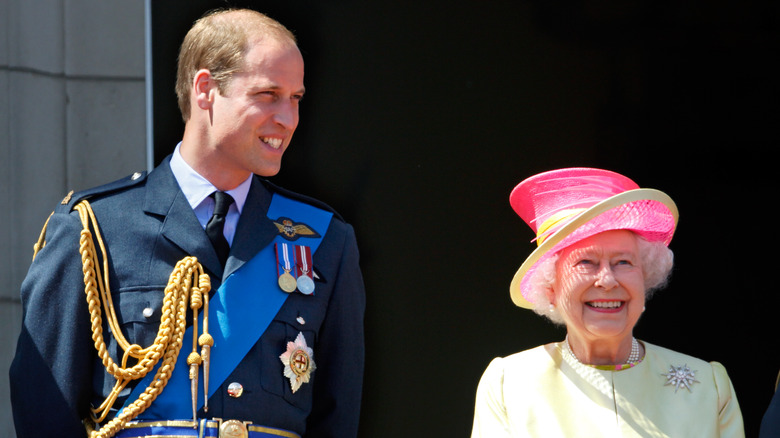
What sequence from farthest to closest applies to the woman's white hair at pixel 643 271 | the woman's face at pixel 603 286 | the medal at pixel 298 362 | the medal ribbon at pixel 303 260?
the woman's white hair at pixel 643 271
the woman's face at pixel 603 286
the medal ribbon at pixel 303 260
the medal at pixel 298 362

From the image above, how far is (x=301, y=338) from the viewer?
296cm

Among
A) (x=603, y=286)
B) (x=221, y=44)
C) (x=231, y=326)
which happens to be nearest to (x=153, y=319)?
(x=231, y=326)

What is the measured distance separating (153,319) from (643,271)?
131cm

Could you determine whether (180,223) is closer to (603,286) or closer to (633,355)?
(603,286)

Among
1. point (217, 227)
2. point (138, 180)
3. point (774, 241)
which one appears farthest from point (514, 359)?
point (774, 241)

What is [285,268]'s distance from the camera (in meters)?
3.00

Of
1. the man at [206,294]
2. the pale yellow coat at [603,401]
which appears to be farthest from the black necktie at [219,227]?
the pale yellow coat at [603,401]

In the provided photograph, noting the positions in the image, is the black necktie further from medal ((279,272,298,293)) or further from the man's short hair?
the man's short hair

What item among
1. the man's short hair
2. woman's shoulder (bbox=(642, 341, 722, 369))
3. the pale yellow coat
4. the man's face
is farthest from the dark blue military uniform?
woman's shoulder (bbox=(642, 341, 722, 369))

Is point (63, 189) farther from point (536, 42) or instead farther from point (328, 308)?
point (536, 42)

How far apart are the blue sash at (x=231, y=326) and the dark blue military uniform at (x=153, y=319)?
0.02m

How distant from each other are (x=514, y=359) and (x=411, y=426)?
1.16 meters

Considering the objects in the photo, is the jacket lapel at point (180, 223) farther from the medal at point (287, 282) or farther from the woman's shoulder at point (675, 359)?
the woman's shoulder at point (675, 359)

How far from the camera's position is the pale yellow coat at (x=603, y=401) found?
3094 millimetres
